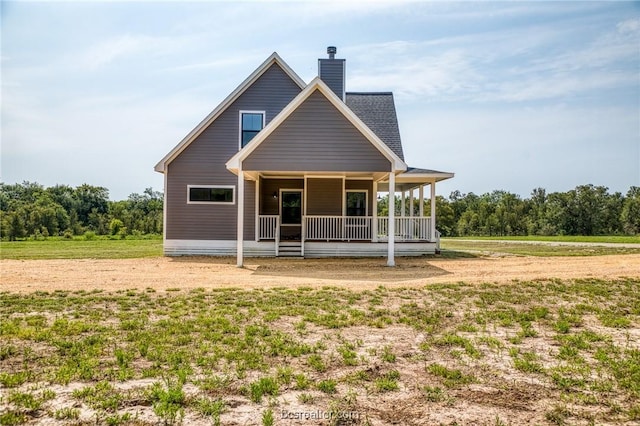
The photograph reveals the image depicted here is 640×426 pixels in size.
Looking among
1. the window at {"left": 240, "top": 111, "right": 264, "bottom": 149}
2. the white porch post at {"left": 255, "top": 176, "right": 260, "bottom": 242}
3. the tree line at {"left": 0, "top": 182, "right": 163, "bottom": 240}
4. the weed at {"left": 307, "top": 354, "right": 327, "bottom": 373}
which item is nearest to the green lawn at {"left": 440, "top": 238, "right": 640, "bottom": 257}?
the white porch post at {"left": 255, "top": 176, "right": 260, "bottom": 242}

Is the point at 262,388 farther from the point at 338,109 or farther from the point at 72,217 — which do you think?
the point at 72,217

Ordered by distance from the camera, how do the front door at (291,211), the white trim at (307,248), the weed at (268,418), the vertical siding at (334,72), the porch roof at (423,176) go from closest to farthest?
the weed at (268,418) → the white trim at (307,248) → the porch roof at (423,176) → the vertical siding at (334,72) → the front door at (291,211)

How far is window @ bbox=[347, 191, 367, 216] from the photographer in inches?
728

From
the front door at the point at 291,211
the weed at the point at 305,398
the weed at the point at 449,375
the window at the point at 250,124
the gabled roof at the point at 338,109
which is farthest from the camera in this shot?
the front door at the point at 291,211

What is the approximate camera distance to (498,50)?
16.5m

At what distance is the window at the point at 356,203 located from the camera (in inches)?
728

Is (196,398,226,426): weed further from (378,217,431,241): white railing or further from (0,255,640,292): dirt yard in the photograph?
(378,217,431,241): white railing

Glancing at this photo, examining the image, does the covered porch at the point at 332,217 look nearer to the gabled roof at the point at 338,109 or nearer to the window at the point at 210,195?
the window at the point at 210,195

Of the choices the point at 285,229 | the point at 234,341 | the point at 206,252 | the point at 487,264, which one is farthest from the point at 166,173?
the point at 234,341

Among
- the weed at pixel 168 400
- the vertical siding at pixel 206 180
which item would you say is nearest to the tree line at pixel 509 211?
the vertical siding at pixel 206 180

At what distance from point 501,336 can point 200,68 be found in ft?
49.7

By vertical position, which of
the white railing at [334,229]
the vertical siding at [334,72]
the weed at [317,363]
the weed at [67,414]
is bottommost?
the weed at [67,414]

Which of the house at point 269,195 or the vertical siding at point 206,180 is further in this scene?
the vertical siding at point 206,180

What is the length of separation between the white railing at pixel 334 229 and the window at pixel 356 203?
1.07 m
